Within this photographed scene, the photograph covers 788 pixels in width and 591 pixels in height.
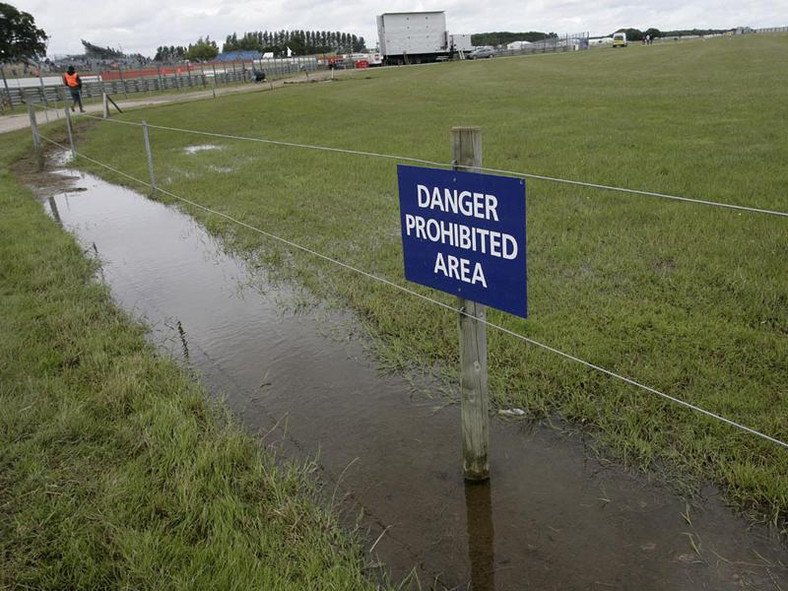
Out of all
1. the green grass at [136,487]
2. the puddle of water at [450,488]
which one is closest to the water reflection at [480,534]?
the puddle of water at [450,488]

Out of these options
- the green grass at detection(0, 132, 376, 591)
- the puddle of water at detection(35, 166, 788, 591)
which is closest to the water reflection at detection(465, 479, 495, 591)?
the puddle of water at detection(35, 166, 788, 591)

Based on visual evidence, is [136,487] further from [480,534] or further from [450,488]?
[480,534]

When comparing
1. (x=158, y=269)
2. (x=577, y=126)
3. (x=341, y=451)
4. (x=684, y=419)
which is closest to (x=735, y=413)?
(x=684, y=419)

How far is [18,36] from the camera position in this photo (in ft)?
200

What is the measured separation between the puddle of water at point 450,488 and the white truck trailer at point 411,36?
58772 mm

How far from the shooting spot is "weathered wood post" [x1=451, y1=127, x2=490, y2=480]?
3.24 meters

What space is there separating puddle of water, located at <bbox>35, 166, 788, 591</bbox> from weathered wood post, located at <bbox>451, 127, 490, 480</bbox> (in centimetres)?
14

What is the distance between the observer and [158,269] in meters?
7.38

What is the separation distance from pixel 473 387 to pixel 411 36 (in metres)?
62.0

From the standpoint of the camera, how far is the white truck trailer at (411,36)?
5947 cm

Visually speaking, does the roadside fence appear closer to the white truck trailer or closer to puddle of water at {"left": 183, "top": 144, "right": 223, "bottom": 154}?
the white truck trailer

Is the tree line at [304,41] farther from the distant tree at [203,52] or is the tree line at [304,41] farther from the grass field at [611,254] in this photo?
the grass field at [611,254]

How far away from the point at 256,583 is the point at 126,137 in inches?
751

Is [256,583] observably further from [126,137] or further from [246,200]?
[126,137]
